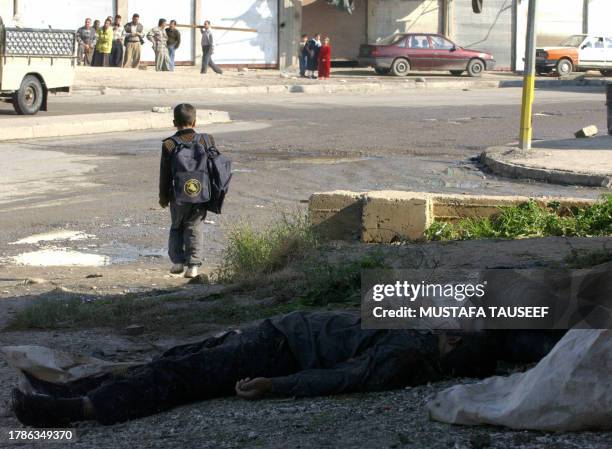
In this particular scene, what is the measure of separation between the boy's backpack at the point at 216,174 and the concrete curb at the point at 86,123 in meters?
10.5

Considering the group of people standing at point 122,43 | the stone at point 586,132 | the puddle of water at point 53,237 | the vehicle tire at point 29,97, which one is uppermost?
the group of people standing at point 122,43

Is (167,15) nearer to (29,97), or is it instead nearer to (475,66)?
(475,66)

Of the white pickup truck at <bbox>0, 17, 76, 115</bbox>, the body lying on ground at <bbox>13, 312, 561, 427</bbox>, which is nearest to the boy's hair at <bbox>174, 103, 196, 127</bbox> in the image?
the body lying on ground at <bbox>13, 312, 561, 427</bbox>

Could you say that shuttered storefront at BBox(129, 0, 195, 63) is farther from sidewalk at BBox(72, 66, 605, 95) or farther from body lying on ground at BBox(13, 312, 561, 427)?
body lying on ground at BBox(13, 312, 561, 427)

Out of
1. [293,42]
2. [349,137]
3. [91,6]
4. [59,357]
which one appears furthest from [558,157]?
[293,42]

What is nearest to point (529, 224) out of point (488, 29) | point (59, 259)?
point (59, 259)

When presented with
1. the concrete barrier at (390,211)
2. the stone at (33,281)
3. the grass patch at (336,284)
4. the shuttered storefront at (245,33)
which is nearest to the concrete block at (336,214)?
the concrete barrier at (390,211)

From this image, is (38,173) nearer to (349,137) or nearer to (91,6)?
(349,137)

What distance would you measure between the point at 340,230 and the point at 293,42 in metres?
32.8

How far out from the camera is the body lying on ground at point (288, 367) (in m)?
5.06

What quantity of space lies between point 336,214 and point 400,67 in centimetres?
2961

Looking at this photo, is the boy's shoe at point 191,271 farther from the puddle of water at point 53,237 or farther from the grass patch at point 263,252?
the puddle of water at point 53,237

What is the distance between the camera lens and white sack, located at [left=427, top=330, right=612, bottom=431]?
4129 millimetres

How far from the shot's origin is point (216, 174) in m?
8.61
